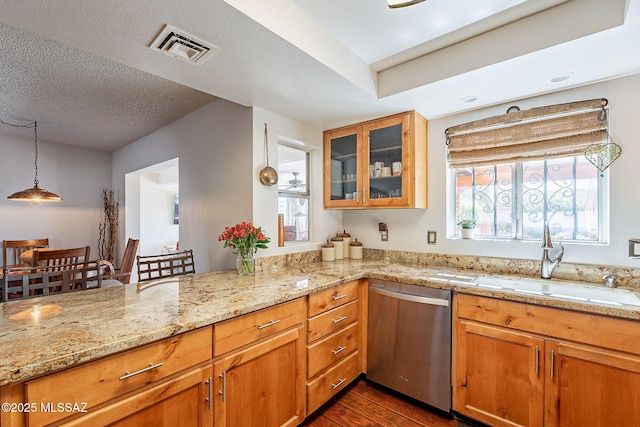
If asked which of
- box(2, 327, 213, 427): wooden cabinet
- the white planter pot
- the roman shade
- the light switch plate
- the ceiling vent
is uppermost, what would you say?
the ceiling vent

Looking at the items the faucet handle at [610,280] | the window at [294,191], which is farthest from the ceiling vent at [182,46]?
the faucet handle at [610,280]

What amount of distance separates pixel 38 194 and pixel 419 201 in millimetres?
4155

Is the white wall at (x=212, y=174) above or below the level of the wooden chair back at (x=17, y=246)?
above

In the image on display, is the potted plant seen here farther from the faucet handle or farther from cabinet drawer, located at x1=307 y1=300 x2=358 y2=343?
cabinet drawer, located at x1=307 y1=300 x2=358 y2=343

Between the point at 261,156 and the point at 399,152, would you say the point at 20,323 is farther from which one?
the point at 399,152

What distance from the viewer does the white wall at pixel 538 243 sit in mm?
1812

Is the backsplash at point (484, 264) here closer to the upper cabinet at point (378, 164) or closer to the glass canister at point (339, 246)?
the glass canister at point (339, 246)

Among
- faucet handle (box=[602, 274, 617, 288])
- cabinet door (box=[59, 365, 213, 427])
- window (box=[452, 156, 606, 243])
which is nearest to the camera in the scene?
cabinet door (box=[59, 365, 213, 427])

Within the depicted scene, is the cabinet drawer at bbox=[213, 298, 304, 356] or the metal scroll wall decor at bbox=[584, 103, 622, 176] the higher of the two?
the metal scroll wall decor at bbox=[584, 103, 622, 176]

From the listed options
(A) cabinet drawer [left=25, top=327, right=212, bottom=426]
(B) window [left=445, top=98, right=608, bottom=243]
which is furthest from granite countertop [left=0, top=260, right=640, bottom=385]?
(B) window [left=445, top=98, right=608, bottom=243]

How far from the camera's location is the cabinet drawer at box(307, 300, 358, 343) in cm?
180

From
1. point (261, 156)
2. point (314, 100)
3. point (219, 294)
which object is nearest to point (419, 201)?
point (314, 100)

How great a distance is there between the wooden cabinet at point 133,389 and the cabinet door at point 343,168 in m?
1.81

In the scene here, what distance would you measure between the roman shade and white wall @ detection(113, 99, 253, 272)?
1.82m
